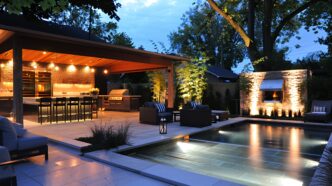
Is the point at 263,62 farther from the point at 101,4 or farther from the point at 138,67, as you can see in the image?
the point at 101,4

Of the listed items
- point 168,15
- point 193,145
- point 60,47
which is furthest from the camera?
point 168,15

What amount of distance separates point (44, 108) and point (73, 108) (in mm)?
1163

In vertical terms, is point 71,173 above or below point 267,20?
below

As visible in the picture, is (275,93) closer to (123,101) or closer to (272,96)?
(272,96)

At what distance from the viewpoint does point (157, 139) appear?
658 cm

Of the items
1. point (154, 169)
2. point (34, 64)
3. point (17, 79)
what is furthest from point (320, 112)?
point (34, 64)

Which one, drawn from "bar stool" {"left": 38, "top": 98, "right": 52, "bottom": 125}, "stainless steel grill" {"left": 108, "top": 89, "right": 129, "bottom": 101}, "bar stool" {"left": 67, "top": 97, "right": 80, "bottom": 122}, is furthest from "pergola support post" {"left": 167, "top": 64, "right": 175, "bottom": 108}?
"bar stool" {"left": 38, "top": 98, "right": 52, "bottom": 125}

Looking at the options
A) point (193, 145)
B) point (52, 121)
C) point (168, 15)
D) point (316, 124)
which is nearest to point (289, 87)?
point (316, 124)

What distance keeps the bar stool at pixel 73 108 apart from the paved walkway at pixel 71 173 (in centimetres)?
545

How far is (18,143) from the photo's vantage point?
4.32m

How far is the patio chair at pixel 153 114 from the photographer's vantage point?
923 cm

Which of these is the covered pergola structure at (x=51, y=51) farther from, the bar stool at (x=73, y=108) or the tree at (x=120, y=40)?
the tree at (x=120, y=40)

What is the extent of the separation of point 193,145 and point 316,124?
595 centimetres

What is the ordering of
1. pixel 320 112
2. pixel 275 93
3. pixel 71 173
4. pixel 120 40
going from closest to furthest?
pixel 71 173
pixel 320 112
pixel 275 93
pixel 120 40
